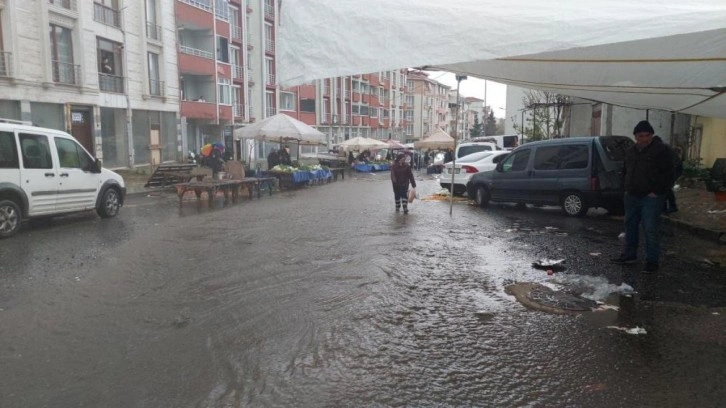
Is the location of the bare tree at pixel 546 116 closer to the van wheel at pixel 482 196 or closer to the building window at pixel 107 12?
the van wheel at pixel 482 196

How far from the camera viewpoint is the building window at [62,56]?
74.8ft

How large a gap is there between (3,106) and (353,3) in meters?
21.2

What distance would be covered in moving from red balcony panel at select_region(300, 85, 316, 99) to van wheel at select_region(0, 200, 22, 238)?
45.1m

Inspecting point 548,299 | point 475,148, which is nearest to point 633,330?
point 548,299

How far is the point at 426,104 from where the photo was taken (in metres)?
102

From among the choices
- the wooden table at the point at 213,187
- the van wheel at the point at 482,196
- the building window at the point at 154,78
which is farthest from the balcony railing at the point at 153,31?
the van wheel at the point at 482,196

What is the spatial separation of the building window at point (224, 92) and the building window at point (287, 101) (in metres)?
11.7

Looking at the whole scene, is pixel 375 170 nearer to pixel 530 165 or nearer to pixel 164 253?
pixel 530 165

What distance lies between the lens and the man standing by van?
6.54 meters

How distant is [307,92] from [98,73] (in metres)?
30.8

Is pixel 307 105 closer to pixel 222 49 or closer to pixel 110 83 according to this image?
pixel 222 49

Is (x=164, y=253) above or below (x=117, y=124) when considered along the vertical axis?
below

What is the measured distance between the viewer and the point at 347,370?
402 cm

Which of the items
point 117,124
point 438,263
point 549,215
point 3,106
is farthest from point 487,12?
point 117,124
